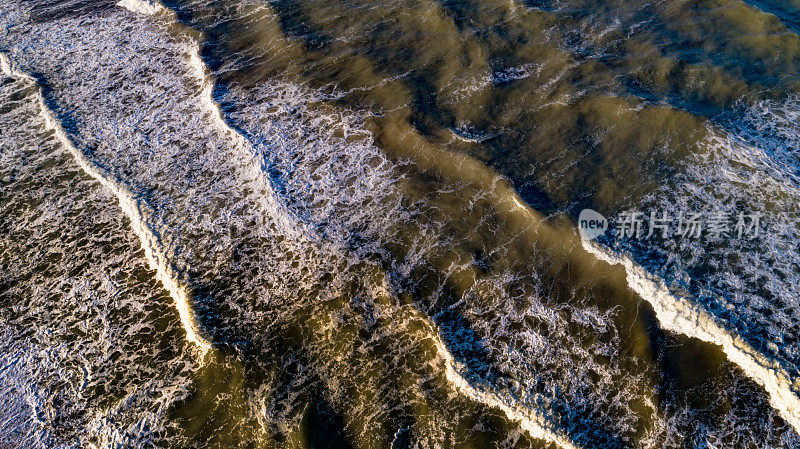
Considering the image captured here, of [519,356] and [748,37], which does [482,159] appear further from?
[748,37]

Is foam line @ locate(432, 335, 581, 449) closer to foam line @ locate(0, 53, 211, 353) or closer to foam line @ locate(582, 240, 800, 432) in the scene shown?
foam line @ locate(582, 240, 800, 432)

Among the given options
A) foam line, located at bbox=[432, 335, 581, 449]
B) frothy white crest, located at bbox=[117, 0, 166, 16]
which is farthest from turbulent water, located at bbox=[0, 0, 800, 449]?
frothy white crest, located at bbox=[117, 0, 166, 16]

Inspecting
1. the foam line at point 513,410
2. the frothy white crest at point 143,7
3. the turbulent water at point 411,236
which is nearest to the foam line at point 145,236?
the turbulent water at point 411,236

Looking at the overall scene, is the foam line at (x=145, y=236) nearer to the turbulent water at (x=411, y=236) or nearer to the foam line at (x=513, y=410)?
the turbulent water at (x=411, y=236)

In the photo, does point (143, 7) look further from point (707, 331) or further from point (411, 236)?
point (707, 331)

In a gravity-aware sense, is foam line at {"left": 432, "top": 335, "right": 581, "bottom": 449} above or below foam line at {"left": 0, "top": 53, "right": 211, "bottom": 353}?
below

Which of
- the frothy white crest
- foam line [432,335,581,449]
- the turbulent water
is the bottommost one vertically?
foam line [432,335,581,449]
